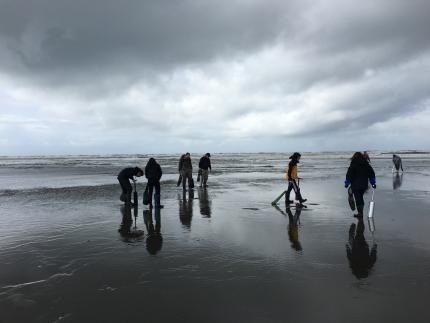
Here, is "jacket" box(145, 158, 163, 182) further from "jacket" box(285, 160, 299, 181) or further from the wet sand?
"jacket" box(285, 160, 299, 181)

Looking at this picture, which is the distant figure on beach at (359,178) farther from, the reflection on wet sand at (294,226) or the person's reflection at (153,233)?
the person's reflection at (153,233)

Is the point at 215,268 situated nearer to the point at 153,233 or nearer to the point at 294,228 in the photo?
the point at 153,233

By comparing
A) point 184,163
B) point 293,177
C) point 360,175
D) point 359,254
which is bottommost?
point 359,254

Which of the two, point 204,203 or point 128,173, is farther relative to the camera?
point 204,203

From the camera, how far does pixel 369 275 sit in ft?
19.1

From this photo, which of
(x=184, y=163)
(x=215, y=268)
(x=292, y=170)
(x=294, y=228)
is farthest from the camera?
(x=184, y=163)

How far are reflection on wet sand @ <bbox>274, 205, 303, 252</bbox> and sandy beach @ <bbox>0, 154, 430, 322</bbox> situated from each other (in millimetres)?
57

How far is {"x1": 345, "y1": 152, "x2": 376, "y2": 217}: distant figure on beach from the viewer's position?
35.2 feet

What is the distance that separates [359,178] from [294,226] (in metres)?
2.72

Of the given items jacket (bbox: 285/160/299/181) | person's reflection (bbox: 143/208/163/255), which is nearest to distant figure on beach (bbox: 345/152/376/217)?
jacket (bbox: 285/160/299/181)

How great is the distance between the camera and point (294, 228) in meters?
9.40

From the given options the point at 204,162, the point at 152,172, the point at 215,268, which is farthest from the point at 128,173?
the point at 215,268

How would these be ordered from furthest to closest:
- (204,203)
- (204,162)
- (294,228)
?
(204,162)
(204,203)
(294,228)

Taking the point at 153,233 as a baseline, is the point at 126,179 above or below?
above
